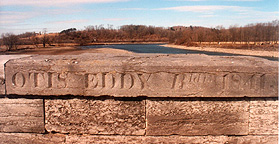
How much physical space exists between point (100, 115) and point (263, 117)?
1.39m

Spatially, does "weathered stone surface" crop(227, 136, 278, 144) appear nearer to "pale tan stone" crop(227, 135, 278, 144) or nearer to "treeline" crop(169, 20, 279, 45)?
"pale tan stone" crop(227, 135, 278, 144)

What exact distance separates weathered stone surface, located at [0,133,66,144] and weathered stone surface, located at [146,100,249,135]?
803mm

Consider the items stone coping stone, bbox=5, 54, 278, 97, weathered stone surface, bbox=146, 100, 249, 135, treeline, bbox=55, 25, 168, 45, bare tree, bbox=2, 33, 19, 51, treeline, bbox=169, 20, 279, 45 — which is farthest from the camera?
treeline, bbox=55, 25, 168, 45

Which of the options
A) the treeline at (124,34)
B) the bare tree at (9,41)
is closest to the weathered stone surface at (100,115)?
the bare tree at (9,41)

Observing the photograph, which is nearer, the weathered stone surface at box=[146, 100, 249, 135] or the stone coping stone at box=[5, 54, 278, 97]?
the stone coping stone at box=[5, 54, 278, 97]

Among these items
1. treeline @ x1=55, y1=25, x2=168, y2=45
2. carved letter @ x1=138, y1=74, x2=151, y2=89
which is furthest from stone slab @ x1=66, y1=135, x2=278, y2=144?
treeline @ x1=55, y1=25, x2=168, y2=45

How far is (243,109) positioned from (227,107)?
136mm

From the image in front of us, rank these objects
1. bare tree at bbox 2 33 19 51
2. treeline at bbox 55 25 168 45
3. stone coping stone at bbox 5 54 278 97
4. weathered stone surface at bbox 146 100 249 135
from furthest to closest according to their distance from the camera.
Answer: treeline at bbox 55 25 168 45 < bare tree at bbox 2 33 19 51 < weathered stone surface at bbox 146 100 249 135 < stone coping stone at bbox 5 54 278 97

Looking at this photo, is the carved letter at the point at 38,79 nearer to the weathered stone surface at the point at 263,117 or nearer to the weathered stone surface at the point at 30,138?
the weathered stone surface at the point at 30,138

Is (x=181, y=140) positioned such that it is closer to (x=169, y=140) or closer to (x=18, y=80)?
(x=169, y=140)

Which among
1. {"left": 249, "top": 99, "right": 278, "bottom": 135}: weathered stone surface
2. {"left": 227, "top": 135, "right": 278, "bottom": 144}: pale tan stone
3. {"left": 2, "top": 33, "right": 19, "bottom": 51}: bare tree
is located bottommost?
{"left": 227, "top": 135, "right": 278, "bottom": 144}: pale tan stone

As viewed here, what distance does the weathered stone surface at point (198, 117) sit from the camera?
6.04ft

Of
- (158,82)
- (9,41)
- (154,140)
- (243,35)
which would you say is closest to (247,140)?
(154,140)

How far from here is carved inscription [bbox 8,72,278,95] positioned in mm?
1742
